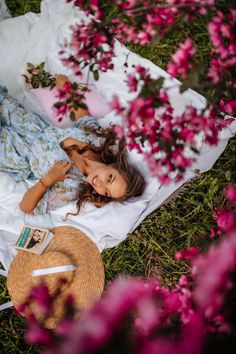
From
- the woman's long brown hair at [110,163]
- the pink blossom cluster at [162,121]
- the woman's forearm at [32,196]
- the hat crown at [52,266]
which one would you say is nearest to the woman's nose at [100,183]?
the woman's long brown hair at [110,163]

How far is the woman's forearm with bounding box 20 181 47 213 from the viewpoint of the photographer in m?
2.90

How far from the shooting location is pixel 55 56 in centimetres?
350

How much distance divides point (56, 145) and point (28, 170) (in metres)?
0.30

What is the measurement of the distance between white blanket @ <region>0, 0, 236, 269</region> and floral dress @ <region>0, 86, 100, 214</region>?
0.09 meters

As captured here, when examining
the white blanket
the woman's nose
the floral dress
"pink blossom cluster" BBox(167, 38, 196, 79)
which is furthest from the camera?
the floral dress

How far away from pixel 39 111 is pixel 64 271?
147 centimetres

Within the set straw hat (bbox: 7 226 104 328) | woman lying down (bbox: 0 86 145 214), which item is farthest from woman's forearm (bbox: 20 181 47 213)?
straw hat (bbox: 7 226 104 328)

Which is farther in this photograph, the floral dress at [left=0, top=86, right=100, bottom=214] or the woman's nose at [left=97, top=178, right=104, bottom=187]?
the floral dress at [left=0, top=86, right=100, bottom=214]

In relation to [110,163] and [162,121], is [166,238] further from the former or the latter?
[162,121]

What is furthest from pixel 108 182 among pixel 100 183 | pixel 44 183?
pixel 44 183

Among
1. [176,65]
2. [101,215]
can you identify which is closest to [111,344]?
[176,65]

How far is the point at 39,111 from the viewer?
3.44 metres

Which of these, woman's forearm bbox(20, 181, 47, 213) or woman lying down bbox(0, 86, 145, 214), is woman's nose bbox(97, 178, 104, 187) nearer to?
woman lying down bbox(0, 86, 145, 214)

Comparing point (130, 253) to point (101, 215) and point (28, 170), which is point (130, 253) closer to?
point (101, 215)
